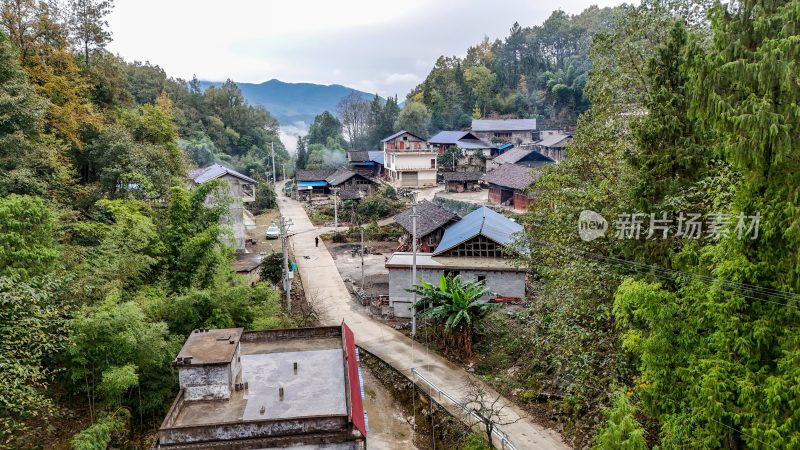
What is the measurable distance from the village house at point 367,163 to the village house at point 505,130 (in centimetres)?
1318

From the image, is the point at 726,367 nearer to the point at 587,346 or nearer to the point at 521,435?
the point at 587,346

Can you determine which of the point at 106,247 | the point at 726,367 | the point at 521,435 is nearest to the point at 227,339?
the point at 106,247

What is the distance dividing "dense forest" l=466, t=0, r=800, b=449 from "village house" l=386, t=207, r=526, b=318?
673 cm

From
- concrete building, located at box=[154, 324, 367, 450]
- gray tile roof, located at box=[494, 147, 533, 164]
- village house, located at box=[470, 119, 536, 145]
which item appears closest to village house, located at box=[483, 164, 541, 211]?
gray tile roof, located at box=[494, 147, 533, 164]

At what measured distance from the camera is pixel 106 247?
16.4 meters

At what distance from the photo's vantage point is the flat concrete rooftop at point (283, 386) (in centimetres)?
1077

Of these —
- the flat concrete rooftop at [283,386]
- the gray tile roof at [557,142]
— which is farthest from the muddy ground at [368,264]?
the gray tile roof at [557,142]

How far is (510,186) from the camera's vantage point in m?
40.4

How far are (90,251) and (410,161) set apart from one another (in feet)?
133

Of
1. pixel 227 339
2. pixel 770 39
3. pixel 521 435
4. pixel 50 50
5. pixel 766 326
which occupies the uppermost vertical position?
pixel 50 50

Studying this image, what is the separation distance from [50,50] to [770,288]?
1073 inches

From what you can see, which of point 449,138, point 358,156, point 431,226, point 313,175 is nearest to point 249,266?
point 431,226

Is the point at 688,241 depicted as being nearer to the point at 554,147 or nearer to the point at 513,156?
the point at 513,156

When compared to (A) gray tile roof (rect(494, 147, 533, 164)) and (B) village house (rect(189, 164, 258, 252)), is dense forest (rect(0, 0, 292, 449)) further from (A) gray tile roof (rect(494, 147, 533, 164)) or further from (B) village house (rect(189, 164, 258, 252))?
(A) gray tile roof (rect(494, 147, 533, 164))
